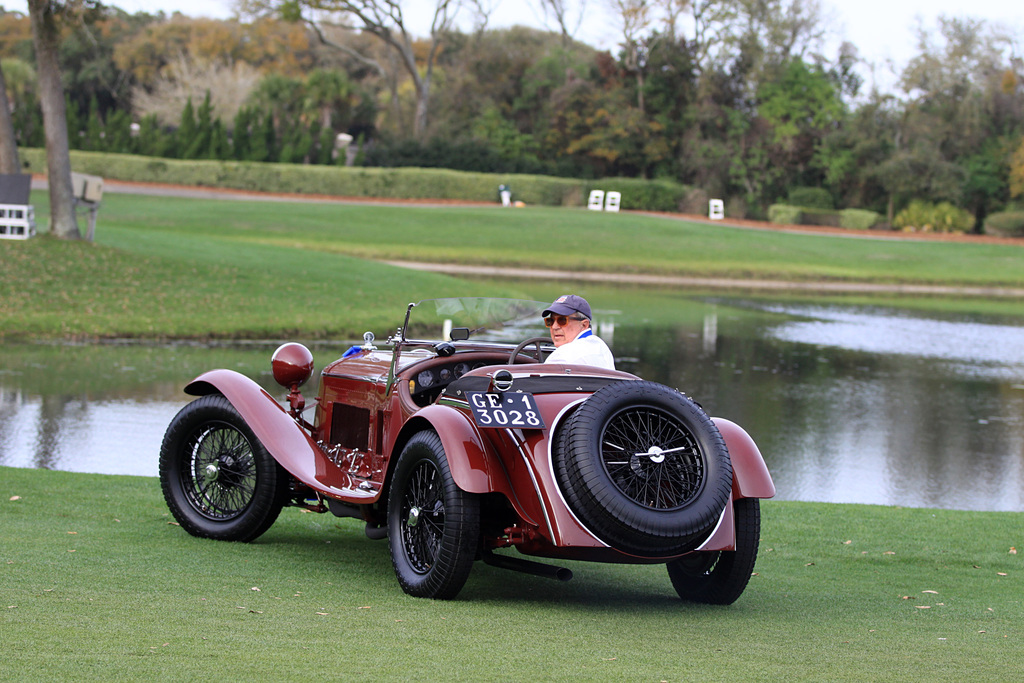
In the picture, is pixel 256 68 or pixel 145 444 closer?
pixel 145 444

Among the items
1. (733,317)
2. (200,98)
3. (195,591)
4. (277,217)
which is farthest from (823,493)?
(200,98)

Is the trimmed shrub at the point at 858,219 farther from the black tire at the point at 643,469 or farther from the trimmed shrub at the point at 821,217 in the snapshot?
the black tire at the point at 643,469

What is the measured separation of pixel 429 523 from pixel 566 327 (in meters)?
1.39

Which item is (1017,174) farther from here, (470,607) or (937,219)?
(470,607)

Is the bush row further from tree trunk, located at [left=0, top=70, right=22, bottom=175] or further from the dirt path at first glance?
tree trunk, located at [left=0, top=70, right=22, bottom=175]

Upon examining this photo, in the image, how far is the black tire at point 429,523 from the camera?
15.6 ft

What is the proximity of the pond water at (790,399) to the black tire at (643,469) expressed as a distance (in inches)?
170

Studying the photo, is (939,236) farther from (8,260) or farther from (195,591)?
(195,591)

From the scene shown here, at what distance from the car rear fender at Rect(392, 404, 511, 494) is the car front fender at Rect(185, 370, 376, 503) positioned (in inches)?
33.0

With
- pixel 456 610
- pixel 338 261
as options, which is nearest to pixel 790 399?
pixel 456 610

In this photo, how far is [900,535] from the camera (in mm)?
7000

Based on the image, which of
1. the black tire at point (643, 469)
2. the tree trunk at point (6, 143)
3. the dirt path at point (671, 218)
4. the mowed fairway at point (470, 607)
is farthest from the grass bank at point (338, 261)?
the black tire at point (643, 469)

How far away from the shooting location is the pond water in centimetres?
927

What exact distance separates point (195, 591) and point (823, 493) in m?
5.86
